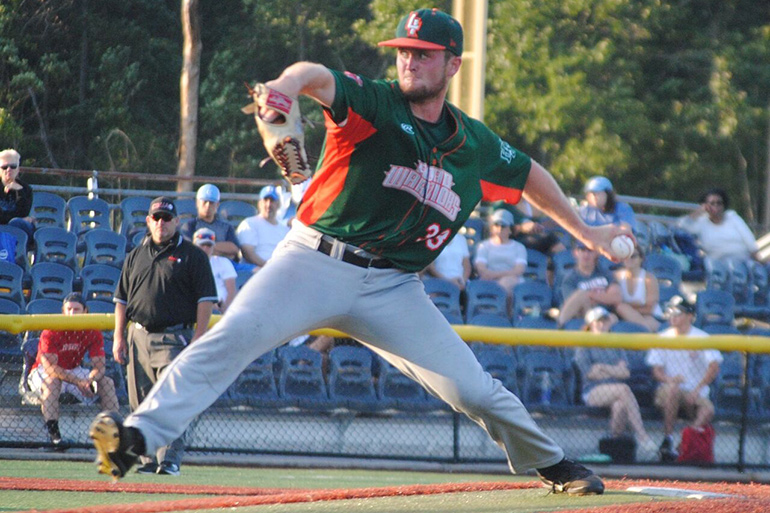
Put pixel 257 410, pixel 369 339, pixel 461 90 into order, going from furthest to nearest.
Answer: pixel 461 90 < pixel 257 410 < pixel 369 339

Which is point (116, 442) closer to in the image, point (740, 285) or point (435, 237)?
point (435, 237)

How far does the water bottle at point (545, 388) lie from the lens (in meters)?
8.38

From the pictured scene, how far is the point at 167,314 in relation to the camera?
7242mm

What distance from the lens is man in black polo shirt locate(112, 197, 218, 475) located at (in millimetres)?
7227

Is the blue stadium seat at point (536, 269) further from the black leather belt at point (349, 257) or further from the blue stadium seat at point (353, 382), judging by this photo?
the black leather belt at point (349, 257)

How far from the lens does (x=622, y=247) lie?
4523 mm

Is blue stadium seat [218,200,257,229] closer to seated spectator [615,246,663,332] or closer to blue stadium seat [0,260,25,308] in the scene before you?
blue stadium seat [0,260,25,308]

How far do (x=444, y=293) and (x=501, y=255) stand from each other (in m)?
0.99

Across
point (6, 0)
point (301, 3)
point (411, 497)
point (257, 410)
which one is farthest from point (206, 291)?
point (301, 3)

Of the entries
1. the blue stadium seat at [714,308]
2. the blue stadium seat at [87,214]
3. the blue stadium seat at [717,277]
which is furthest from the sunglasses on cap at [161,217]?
the blue stadium seat at [717,277]

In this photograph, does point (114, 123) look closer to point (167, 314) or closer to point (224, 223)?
point (224, 223)

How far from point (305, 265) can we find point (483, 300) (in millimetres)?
6035

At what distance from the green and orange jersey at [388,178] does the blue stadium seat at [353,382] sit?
13.6ft

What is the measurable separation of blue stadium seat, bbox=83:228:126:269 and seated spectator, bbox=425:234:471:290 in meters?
3.03
